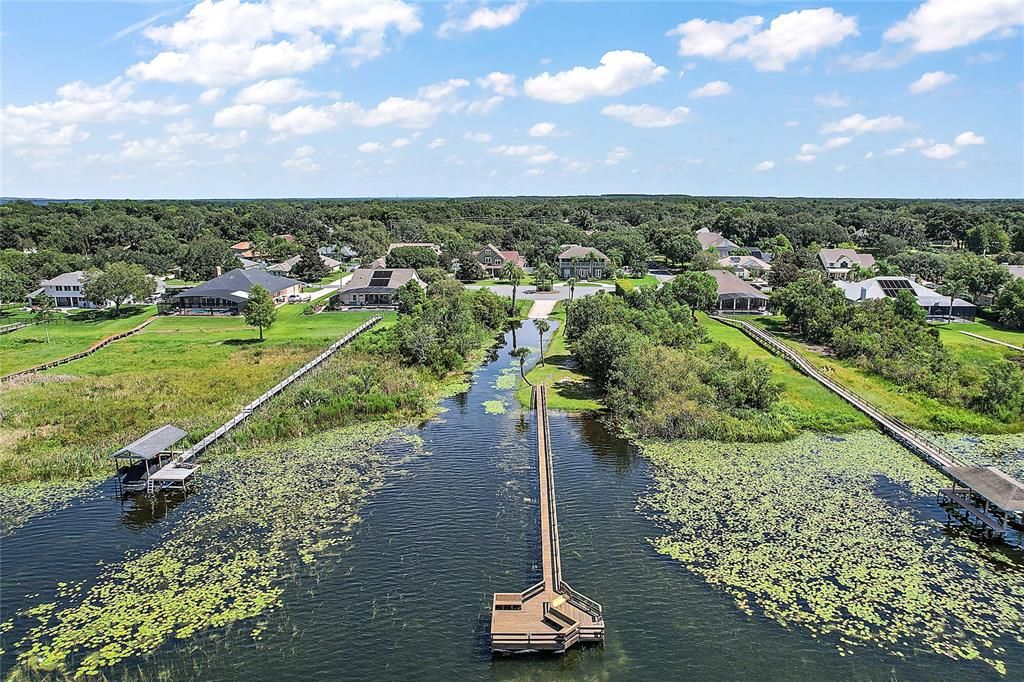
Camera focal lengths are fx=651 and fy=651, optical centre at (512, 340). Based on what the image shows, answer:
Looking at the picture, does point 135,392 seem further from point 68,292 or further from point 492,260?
point 492,260

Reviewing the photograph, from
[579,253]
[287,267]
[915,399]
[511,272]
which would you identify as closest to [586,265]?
[579,253]

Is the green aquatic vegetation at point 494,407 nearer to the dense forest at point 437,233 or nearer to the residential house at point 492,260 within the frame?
the residential house at point 492,260

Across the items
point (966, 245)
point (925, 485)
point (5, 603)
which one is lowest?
point (5, 603)

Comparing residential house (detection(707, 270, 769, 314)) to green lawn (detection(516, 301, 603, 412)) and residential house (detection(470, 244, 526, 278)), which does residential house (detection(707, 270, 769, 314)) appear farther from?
residential house (detection(470, 244, 526, 278))

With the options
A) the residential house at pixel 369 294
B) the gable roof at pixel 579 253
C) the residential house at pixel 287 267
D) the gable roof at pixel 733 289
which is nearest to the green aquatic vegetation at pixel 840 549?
the gable roof at pixel 733 289

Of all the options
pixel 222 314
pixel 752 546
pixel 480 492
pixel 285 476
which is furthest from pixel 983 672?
pixel 222 314

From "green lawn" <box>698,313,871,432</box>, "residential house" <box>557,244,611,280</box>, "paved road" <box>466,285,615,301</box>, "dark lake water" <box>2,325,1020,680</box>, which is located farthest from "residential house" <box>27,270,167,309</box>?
"green lawn" <box>698,313,871,432</box>

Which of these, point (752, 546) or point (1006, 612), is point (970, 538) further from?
point (752, 546)
